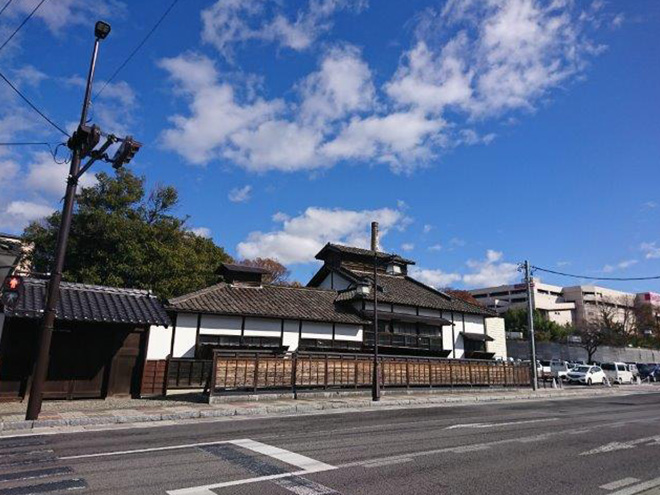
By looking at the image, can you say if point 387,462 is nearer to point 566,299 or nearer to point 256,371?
point 256,371

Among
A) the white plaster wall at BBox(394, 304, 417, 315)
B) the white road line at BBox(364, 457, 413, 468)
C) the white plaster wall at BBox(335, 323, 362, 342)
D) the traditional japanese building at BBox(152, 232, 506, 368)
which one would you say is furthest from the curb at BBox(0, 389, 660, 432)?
the white plaster wall at BBox(394, 304, 417, 315)

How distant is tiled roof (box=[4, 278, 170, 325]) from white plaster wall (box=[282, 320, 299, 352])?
755 cm

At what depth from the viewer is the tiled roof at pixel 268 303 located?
22078mm

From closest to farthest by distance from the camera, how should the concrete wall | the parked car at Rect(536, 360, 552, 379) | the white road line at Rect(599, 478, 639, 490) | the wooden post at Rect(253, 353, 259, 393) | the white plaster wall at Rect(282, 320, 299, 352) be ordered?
the white road line at Rect(599, 478, 639, 490) → the wooden post at Rect(253, 353, 259, 393) → the white plaster wall at Rect(282, 320, 299, 352) → the parked car at Rect(536, 360, 552, 379) → the concrete wall

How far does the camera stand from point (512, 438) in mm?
10688

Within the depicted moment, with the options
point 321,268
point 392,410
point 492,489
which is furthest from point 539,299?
point 492,489

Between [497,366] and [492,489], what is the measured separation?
22.4m

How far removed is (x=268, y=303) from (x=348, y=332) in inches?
200

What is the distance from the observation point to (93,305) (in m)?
16.8

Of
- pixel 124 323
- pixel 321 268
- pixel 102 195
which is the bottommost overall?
pixel 124 323

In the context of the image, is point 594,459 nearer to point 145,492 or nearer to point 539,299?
point 145,492

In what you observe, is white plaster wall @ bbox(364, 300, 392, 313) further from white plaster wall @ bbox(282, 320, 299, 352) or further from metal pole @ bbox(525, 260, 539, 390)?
metal pole @ bbox(525, 260, 539, 390)

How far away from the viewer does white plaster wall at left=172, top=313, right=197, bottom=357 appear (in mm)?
20984

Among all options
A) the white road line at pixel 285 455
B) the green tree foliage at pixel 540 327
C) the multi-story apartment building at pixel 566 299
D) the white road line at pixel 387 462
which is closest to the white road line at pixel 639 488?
the white road line at pixel 387 462
